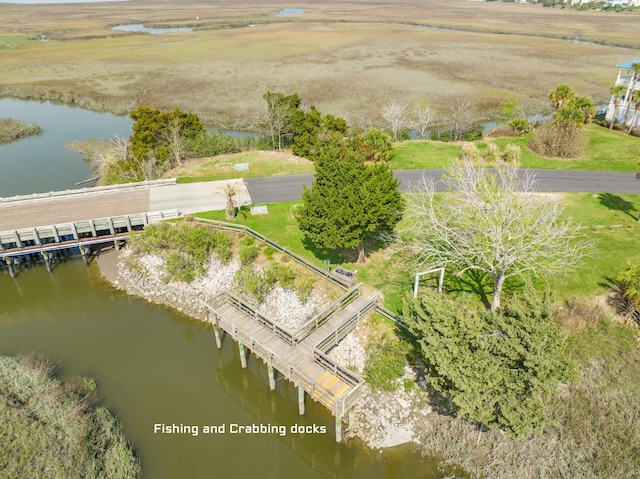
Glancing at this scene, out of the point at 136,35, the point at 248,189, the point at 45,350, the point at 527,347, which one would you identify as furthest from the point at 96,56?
the point at 527,347

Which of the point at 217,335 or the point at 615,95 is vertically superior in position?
the point at 615,95

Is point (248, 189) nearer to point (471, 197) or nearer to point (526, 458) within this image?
point (471, 197)

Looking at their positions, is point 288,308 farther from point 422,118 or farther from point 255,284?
point 422,118

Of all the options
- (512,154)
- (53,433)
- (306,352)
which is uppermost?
(512,154)

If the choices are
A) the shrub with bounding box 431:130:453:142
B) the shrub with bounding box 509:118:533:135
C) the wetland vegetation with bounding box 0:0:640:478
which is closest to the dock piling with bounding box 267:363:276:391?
the wetland vegetation with bounding box 0:0:640:478

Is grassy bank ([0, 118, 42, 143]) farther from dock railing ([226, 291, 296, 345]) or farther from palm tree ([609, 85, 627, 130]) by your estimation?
palm tree ([609, 85, 627, 130])

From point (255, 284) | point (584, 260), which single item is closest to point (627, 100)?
point (584, 260)

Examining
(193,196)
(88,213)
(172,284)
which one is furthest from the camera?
(193,196)
